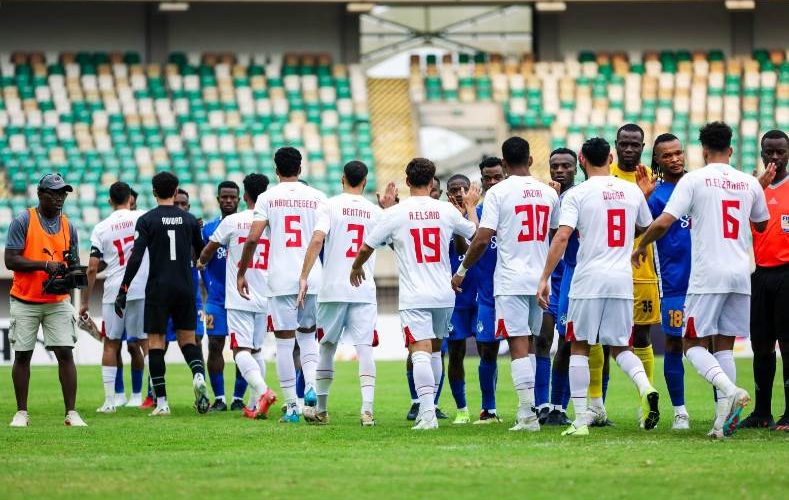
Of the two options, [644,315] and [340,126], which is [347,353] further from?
[644,315]

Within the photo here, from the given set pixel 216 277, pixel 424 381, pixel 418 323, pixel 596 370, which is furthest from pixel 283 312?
pixel 596 370

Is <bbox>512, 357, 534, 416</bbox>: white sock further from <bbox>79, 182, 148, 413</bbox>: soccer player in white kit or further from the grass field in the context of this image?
<bbox>79, 182, 148, 413</bbox>: soccer player in white kit

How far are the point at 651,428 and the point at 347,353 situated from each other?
1715 cm

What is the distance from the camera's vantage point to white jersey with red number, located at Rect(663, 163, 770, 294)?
34.1 feet

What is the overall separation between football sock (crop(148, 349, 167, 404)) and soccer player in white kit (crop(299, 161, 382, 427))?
2408 mm

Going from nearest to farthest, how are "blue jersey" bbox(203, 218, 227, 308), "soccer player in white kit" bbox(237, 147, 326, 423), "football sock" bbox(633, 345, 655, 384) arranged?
"football sock" bbox(633, 345, 655, 384) < "soccer player in white kit" bbox(237, 147, 326, 423) < "blue jersey" bbox(203, 218, 227, 308)

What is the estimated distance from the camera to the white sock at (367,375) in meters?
12.0

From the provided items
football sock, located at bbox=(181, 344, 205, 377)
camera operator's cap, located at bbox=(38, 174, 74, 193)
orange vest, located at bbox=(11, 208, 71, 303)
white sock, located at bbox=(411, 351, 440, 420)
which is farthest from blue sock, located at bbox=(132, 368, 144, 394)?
white sock, located at bbox=(411, 351, 440, 420)

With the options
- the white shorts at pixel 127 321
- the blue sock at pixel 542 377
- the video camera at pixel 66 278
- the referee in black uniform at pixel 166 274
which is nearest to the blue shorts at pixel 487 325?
the blue sock at pixel 542 377

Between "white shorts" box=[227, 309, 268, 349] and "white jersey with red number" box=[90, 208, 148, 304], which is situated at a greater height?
"white jersey with red number" box=[90, 208, 148, 304]

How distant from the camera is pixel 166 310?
13891mm

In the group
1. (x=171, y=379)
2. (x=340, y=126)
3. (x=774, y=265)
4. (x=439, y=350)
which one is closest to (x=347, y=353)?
(x=171, y=379)

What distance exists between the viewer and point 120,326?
50.6 feet

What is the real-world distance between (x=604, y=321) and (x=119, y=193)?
684 centimetres
